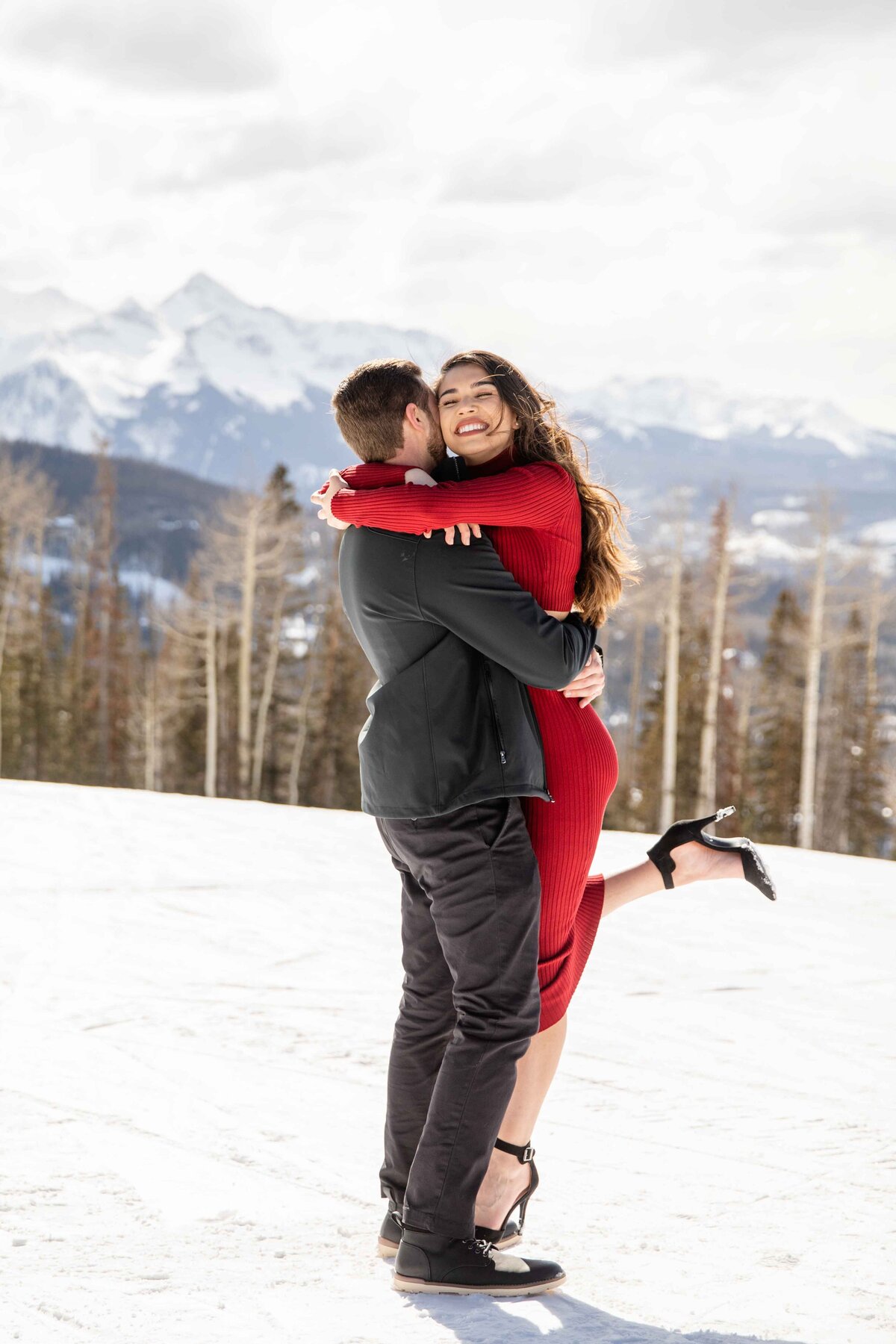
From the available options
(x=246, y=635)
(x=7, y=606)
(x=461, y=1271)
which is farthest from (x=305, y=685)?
(x=461, y=1271)

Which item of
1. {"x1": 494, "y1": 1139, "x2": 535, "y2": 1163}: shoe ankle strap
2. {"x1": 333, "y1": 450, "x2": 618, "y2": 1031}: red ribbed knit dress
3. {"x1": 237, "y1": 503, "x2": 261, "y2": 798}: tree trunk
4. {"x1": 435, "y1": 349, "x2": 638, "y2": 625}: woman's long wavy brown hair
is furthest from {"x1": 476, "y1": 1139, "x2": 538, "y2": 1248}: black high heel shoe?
{"x1": 237, "y1": 503, "x2": 261, "y2": 798}: tree trunk

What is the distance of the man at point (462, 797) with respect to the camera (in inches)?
84.0

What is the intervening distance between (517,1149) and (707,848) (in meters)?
0.91

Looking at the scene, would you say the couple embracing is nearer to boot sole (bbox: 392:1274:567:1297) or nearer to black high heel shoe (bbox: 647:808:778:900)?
boot sole (bbox: 392:1274:567:1297)

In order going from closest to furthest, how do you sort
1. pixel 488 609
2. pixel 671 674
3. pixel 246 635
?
pixel 488 609 < pixel 246 635 < pixel 671 674

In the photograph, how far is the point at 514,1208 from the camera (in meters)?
2.31

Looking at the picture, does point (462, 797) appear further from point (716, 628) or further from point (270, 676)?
point (270, 676)

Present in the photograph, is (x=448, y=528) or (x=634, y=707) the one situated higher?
(x=448, y=528)

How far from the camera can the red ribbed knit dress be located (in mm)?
2150

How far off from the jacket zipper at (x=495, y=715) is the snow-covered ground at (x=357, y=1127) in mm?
958

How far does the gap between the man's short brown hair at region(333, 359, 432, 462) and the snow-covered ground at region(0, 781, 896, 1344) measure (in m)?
1.55

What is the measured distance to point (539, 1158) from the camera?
2.82 m

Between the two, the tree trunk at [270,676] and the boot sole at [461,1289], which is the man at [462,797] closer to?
the boot sole at [461,1289]

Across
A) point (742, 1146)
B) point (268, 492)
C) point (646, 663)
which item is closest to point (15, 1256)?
point (742, 1146)
